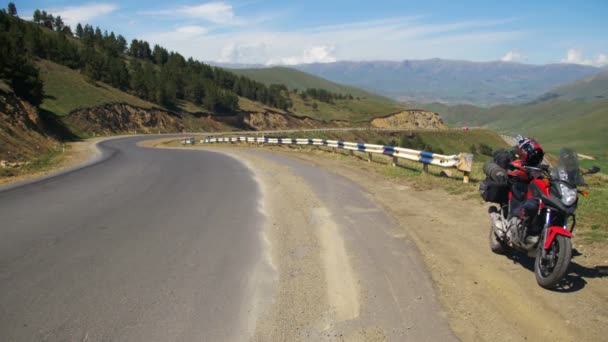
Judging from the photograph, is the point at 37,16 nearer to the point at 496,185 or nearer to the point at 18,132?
the point at 18,132

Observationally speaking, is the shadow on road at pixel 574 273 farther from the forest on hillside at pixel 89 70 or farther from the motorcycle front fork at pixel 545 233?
the forest on hillside at pixel 89 70

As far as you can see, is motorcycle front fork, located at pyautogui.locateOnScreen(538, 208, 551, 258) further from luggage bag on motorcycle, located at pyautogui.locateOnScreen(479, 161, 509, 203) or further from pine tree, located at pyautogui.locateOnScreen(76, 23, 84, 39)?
pine tree, located at pyautogui.locateOnScreen(76, 23, 84, 39)

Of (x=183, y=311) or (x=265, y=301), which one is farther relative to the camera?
(x=265, y=301)

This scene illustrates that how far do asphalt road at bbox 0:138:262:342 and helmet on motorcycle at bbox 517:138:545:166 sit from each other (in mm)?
3966

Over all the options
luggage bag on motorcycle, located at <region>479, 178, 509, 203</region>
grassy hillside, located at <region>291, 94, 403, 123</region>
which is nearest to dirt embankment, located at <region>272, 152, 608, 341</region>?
luggage bag on motorcycle, located at <region>479, 178, 509, 203</region>

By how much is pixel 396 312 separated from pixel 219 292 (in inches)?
76.1

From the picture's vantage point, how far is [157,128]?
79812 millimetres

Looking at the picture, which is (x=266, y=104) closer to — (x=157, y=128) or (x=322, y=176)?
(x=157, y=128)

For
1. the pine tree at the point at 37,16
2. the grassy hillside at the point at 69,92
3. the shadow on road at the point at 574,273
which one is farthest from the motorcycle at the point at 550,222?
the pine tree at the point at 37,16

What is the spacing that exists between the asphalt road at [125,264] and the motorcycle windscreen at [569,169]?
3.96 meters

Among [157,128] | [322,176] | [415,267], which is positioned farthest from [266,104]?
[415,267]

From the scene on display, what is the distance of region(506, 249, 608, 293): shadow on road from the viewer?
5188 mm

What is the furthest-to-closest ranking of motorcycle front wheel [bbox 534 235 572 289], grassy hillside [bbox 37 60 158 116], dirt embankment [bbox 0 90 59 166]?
1. grassy hillside [bbox 37 60 158 116]
2. dirt embankment [bbox 0 90 59 166]
3. motorcycle front wheel [bbox 534 235 572 289]

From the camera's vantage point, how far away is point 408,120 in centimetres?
15862
